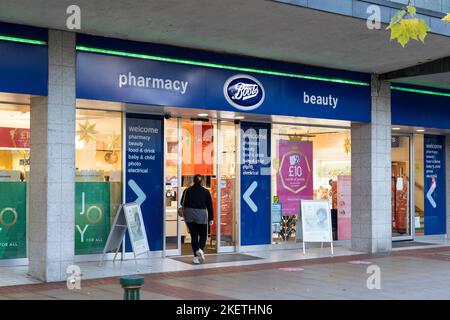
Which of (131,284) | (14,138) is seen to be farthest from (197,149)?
(131,284)

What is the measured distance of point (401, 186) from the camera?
1870cm

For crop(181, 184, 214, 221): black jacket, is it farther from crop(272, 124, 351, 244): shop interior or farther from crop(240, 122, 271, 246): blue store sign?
crop(272, 124, 351, 244): shop interior

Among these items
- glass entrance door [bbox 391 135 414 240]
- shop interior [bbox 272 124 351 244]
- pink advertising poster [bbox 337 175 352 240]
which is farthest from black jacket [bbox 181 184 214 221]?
glass entrance door [bbox 391 135 414 240]

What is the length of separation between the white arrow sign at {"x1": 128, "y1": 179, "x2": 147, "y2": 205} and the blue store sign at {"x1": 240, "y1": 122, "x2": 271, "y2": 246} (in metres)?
2.44

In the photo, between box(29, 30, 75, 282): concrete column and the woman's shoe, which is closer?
box(29, 30, 75, 282): concrete column

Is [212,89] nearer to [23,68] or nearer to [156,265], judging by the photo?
[156,265]

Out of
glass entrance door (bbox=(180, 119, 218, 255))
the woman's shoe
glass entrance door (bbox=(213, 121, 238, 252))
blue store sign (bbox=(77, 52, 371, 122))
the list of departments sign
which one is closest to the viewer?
blue store sign (bbox=(77, 52, 371, 122))

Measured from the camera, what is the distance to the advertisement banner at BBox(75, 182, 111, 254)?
43.4 feet

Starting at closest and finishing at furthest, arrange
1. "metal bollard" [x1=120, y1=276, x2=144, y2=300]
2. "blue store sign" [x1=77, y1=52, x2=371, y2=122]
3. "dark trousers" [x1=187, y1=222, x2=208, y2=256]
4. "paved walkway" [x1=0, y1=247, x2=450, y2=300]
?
"metal bollard" [x1=120, y1=276, x2=144, y2=300]
"paved walkway" [x1=0, y1=247, x2=450, y2=300]
"blue store sign" [x1=77, y1=52, x2=371, y2=122]
"dark trousers" [x1=187, y1=222, x2=208, y2=256]

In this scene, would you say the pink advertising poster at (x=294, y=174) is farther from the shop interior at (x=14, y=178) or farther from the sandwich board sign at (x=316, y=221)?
the shop interior at (x=14, y=178)

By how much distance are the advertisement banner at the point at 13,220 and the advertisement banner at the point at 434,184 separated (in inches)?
437
